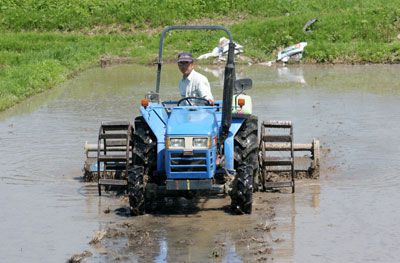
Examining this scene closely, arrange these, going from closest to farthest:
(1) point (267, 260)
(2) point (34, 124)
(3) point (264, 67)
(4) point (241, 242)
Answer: (1) point (267, 260), (4) point (241, 242), (2) point (34, 124), (3) point (264, 67)

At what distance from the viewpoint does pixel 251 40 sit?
30.7 m

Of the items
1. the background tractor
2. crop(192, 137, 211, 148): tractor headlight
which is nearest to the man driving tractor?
the background tractor

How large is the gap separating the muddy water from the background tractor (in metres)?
0.30

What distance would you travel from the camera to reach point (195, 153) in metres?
10.1

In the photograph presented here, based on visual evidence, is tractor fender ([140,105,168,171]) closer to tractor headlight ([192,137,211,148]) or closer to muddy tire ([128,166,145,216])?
muddy tire ([128,166,145,216])

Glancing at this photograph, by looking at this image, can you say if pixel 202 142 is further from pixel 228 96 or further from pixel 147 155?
pixel 147 155

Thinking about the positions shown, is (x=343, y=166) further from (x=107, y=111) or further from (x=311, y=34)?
(x=311, y=34)

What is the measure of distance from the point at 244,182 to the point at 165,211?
119 cm

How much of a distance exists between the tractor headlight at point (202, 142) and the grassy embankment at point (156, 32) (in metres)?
10.4

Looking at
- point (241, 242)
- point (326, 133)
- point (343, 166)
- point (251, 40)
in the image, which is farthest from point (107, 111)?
point (251, 40)

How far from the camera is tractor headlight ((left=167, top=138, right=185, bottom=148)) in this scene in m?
10.2

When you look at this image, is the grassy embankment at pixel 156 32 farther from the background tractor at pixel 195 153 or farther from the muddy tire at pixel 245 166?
the muddy tire at pixel 245 166

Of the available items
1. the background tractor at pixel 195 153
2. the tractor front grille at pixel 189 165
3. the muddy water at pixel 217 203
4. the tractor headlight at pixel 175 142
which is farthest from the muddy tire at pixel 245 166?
the tractor headlight at pixel 175 142

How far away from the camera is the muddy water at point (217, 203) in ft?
30.6
